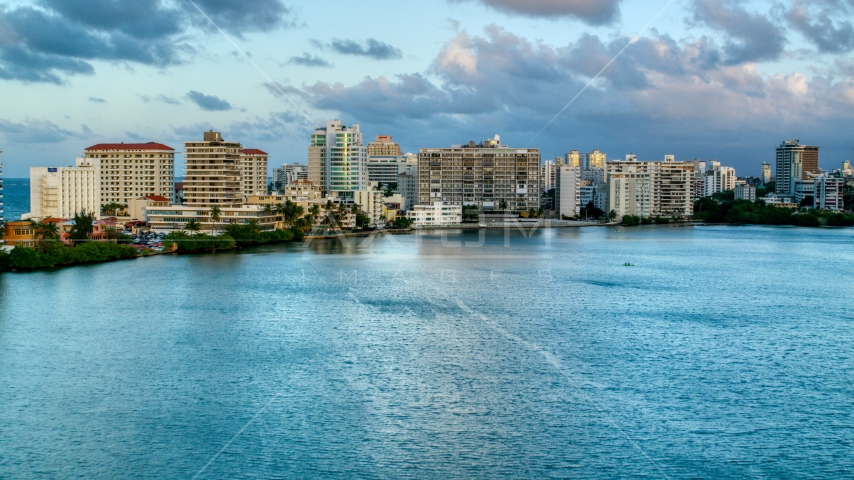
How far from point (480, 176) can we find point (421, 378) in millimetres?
35760

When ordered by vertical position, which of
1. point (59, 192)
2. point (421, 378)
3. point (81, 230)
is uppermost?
point (59, 192)

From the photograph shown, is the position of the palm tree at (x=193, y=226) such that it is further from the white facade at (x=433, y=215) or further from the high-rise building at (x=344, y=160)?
the white facade at (x=433, y=215)

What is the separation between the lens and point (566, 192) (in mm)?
44750

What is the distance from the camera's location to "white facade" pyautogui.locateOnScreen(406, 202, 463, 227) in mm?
37156

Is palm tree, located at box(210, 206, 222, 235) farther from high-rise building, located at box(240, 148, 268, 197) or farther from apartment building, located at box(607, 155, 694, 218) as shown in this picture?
apartment building, located at box(607, 155, 694, 218)

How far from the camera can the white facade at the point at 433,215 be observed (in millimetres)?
37156

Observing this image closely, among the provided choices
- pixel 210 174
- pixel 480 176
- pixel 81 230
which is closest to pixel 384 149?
pixel 480 176

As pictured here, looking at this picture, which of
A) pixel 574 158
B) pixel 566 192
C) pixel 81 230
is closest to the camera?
pixel 81 230

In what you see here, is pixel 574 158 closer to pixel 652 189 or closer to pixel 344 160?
pixel 652 189

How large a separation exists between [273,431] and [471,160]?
3765 centimetres

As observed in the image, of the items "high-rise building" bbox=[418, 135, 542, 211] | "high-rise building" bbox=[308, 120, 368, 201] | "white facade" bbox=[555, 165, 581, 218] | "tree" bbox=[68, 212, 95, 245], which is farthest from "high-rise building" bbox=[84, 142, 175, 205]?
"white facade" bbox=[555, 165, 581, 218]

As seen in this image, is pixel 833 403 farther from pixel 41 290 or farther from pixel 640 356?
pixel 41 290

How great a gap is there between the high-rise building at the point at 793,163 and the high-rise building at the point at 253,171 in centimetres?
4626

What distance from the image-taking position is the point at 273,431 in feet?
22.3
